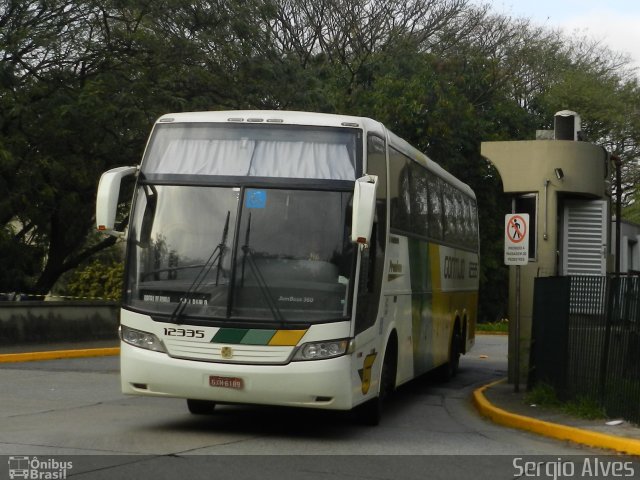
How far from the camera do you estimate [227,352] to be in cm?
1065

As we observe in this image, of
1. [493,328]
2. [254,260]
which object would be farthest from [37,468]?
[493,328]

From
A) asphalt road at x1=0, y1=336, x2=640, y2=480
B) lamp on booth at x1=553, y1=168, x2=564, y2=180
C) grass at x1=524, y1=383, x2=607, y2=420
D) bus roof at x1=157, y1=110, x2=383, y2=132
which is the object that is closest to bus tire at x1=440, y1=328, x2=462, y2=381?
asphalt road at x1=0, y1=336, x2=640, y2=480

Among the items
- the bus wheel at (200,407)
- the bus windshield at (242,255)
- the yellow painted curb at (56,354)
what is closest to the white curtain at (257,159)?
the bus windshield at (242,255)

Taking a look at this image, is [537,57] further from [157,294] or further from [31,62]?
[157,294]

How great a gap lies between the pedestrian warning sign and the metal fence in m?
1.28

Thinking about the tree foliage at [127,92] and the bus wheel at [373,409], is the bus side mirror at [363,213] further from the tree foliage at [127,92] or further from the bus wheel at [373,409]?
the tree foliage at [127,92]

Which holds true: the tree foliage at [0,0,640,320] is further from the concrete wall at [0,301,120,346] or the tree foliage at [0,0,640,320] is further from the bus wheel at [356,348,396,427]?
the bus wheel at [356,348,396,427]

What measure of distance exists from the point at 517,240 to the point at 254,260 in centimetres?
681

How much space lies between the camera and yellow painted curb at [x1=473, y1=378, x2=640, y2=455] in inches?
421

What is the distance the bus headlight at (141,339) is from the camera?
10875 mm

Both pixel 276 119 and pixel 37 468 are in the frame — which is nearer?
pixel 37 468

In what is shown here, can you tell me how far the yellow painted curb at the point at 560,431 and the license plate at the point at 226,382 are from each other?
3.70 meters

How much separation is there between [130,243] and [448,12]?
35.2 metres

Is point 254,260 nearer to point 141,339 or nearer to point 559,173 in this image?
point 141,339
